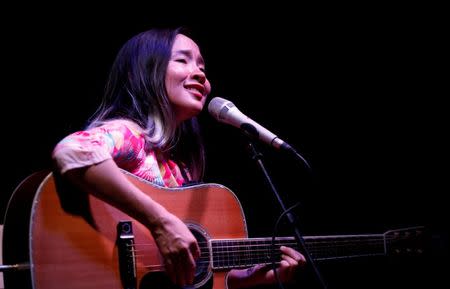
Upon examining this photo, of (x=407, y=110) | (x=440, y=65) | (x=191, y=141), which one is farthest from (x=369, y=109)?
(x=191, y=141)

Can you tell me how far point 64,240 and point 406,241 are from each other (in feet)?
6.33

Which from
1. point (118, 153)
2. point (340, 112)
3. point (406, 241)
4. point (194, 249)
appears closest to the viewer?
point (194, 249)

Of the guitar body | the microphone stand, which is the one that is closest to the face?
the microphone stand

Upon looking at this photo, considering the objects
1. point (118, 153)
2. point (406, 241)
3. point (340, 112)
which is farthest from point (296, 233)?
point (340, 112)

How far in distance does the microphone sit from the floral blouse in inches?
12.7

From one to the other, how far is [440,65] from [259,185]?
1494mm

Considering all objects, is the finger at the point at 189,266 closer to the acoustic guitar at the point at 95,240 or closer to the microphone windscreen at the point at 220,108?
the acoustic guitar at the point at 95,240

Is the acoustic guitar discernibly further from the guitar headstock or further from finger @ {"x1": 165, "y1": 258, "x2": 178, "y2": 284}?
the guitar headstock

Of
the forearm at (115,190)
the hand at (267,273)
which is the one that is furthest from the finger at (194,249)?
the hand at (267,273)

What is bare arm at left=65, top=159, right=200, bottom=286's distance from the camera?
4.49 ft

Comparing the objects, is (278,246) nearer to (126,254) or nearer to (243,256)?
(243,256)

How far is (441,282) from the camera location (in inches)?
109

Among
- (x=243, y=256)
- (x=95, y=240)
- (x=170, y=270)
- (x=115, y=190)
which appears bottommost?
(x=243, y=256)

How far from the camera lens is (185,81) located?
6.68ft
